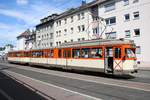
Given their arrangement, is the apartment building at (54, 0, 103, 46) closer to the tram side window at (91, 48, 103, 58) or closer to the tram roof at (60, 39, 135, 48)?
the tram roof at (60, 39, 135, 48)

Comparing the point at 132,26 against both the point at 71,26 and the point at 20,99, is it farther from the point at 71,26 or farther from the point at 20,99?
the point at 20,99

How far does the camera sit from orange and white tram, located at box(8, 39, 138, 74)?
17.8m

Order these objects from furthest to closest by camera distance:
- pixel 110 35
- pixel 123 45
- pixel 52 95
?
pixel 110 35 < pixel 123 45 < pixel 52 95

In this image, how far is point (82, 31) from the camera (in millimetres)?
50062

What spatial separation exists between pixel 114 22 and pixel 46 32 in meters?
32.1

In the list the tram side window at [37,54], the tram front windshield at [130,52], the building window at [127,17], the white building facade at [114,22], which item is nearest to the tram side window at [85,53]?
the tram front windshield at [130,52]

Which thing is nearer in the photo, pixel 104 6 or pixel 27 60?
pixel 27 60

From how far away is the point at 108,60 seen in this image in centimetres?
1872

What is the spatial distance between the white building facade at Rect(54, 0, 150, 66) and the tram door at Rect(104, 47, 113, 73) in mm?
16696

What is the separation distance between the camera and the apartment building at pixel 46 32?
65.7m

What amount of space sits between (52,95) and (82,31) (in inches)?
1559

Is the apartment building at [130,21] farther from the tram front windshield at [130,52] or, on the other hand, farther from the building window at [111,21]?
the tram front windshield at [130,52]

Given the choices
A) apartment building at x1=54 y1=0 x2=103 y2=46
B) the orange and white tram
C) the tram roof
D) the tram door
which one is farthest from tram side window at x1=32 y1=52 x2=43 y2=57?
the tram door

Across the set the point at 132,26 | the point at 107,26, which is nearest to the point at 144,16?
the point at 132,26
